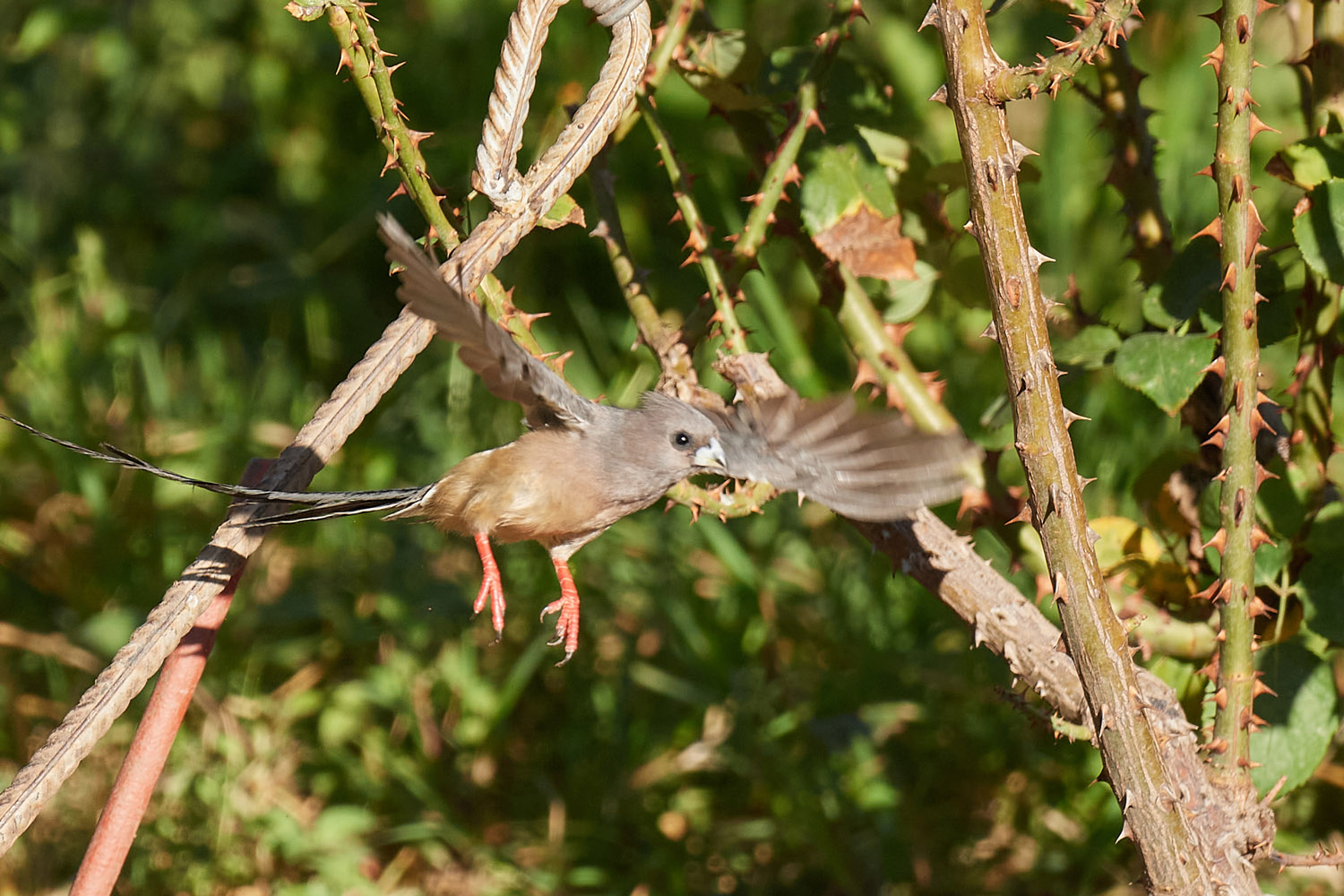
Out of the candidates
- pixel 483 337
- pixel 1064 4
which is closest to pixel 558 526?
pixel 483 337

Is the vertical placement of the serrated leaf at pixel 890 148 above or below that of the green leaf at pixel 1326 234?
above

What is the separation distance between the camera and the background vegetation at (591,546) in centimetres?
242

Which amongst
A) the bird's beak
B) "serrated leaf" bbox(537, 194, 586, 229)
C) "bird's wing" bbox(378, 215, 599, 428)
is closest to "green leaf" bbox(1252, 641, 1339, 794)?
the bird's beak

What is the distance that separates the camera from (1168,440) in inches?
124

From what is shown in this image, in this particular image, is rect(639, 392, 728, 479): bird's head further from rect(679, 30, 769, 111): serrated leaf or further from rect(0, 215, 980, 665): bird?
rect(679, 30, 769, 111): serrated leaf

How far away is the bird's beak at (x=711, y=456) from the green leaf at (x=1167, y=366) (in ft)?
2.01

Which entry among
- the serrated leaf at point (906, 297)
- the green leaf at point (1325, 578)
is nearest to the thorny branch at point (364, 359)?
the serrated leaf at point (906, 297)

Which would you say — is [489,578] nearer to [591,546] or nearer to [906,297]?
[906,297]

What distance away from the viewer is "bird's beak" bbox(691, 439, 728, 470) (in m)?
2.01

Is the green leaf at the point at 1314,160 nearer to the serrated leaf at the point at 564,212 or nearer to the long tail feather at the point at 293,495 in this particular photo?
the serrated leaf at the point at 564,212

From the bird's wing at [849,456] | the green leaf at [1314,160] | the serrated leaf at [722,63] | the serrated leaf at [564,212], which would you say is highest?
the serrated leaf at [722,63]

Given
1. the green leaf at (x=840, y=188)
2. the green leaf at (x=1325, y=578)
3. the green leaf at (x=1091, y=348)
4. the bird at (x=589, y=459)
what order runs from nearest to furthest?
1. the bird at (x=589, y=459)
2. the green leaf at (x=1325, y=578)
3. the green leaf at (x=1091, y=348)
4. the green leaf at (x=840, y=188)

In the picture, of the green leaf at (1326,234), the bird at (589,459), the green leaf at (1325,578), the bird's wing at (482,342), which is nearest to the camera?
the bird's wing at (482,342)

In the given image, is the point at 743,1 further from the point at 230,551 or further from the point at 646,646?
the point at 230,551
